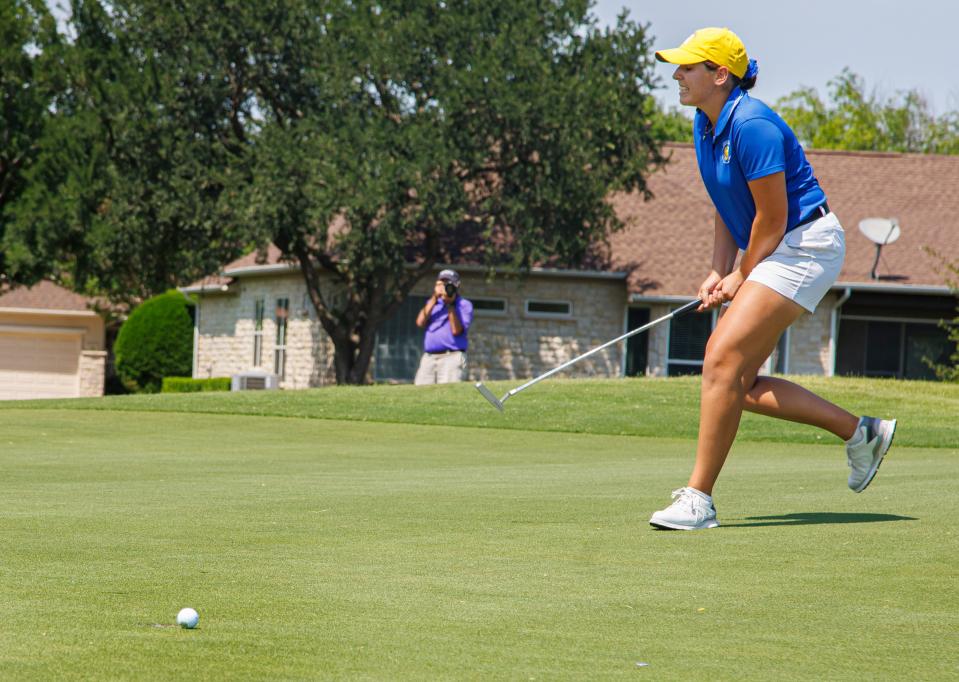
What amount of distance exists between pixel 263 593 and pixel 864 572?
75.8 inches

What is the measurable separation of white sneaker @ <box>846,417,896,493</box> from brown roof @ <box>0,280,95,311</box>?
42.0m

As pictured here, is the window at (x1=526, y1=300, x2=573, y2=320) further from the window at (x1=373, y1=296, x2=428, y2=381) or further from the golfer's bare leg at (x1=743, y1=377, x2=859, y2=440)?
the golfer's bare leg at (x1=743, y1=377, x2=859, y2=440)

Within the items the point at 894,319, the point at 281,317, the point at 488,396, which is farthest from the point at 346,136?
the point at 488,396

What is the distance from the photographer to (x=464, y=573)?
14.7 feet

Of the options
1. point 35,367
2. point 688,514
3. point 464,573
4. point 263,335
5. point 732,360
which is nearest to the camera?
point 464,573

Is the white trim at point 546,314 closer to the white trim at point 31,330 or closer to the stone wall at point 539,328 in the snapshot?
the stone wall at point 539,328

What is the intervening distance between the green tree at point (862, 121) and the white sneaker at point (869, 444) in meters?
55.4

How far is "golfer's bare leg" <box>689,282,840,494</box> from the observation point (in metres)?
5.95

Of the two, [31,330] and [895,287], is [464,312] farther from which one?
[31,330]

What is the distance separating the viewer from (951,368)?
97.1 ft

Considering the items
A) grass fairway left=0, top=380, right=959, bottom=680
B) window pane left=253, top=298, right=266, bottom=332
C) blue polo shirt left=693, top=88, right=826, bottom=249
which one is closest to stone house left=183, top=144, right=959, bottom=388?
window pane left=253, top=298, right=266, bottom=332

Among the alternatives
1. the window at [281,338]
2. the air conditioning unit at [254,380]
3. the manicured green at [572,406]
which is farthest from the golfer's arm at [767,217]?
the window at [281,338]

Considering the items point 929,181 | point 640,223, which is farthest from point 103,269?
point 929,181

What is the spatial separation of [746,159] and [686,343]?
84.7 feet
